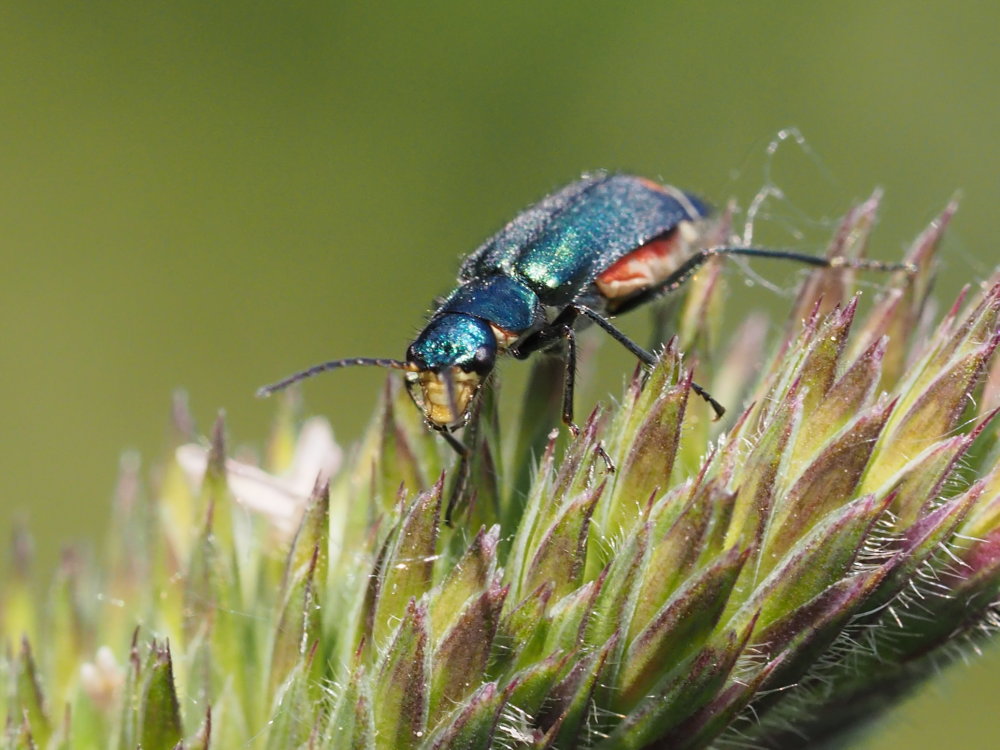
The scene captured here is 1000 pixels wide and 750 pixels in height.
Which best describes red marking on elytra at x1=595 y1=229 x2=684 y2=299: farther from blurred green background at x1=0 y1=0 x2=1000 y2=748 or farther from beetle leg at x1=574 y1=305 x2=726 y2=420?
blurred green background at x1=0 y1=0 x2=1000 y2=748

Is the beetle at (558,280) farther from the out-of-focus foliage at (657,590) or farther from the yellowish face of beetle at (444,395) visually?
the out-of-focus foliage at (657,590)

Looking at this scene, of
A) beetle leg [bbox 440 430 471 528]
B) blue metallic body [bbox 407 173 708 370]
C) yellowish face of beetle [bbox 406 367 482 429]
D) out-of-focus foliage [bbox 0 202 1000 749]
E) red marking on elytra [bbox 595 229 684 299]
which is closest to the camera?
out-of-focus foliage [bbox 0 202 1000 749]

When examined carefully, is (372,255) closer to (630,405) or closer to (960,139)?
(960,139)

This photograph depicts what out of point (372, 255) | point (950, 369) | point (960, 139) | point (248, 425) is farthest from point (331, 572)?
point (960, 139)

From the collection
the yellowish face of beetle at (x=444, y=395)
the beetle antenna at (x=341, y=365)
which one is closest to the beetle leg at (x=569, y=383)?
the yellowish face of beetle at (x=444, y=395)

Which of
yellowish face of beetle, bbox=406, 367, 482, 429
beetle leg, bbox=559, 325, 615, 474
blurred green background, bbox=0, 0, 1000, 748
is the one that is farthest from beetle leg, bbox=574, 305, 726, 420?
blurred green background, bbox=0, 0, 1000, 748

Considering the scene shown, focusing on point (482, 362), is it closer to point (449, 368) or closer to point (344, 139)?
point (449, 368)

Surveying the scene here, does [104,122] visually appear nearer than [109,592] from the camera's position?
No

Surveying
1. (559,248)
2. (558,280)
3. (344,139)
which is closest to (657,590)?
(558,280)
